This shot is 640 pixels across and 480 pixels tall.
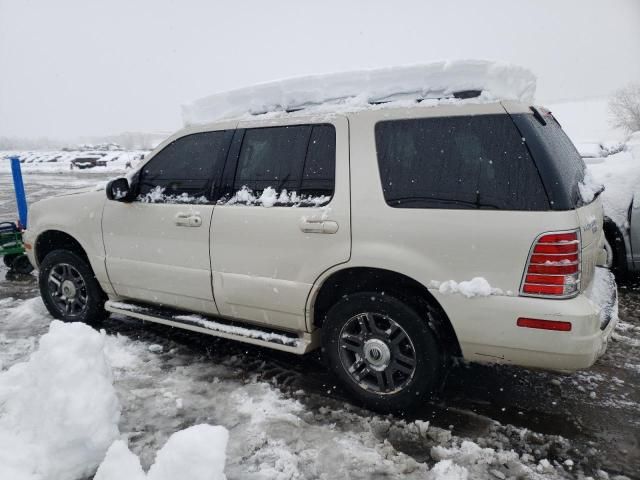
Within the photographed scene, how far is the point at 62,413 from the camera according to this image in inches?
99.4

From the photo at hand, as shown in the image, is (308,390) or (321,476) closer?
(321,476)

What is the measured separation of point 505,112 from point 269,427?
91.4 inches

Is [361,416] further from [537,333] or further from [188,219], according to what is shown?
[188,219]

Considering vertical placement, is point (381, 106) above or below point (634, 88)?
below

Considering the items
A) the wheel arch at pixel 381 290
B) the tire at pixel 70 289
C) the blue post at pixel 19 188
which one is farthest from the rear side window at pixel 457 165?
the blue post at pixel 19 188

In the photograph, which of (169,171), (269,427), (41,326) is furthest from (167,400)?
(41,326)

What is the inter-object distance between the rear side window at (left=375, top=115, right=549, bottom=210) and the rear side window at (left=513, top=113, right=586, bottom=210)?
4cm

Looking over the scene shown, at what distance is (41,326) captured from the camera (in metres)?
4.61

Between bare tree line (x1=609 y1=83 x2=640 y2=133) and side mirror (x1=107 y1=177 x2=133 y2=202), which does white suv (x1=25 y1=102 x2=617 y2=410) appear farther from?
bare tree line (x1=609 y1=83 x2=640 y2=133)

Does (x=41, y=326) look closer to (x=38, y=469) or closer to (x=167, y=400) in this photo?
(x=167, y=400)

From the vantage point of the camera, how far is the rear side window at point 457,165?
2.55 metres

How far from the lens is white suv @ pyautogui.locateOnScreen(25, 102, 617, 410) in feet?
8.26

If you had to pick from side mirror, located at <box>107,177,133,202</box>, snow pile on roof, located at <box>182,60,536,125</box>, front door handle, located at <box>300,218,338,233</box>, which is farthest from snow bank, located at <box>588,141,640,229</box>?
side mirror, located at <box>107,177,133,202</box>

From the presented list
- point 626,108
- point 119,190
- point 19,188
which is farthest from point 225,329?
point 626,108
